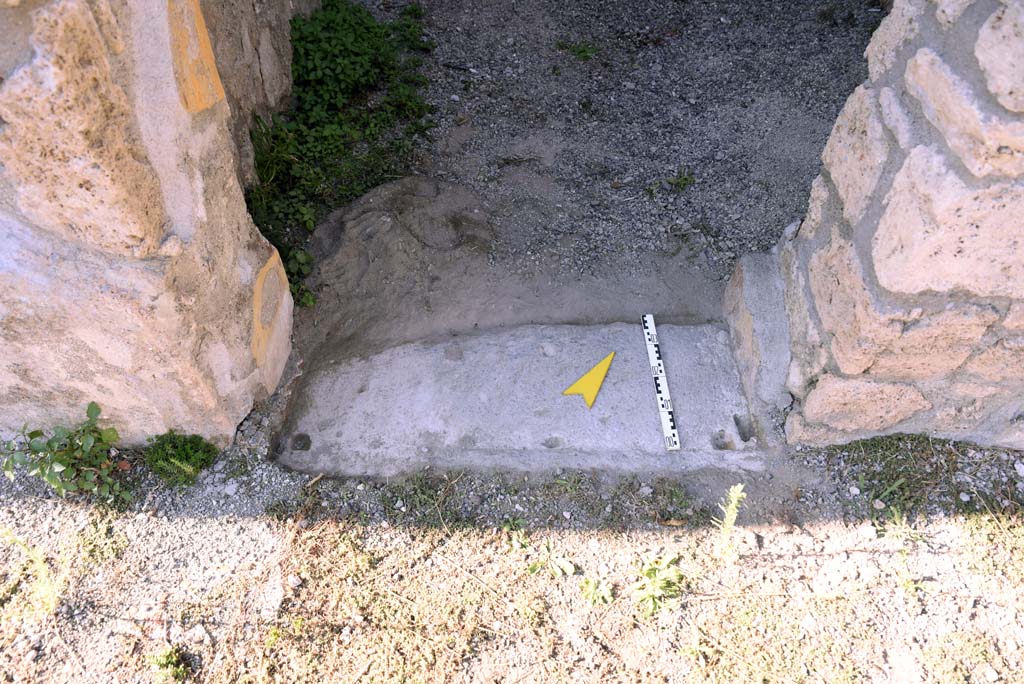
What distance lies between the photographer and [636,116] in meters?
3.75

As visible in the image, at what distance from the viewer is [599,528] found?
233cm

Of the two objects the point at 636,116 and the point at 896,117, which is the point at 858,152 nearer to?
the point at 896,117

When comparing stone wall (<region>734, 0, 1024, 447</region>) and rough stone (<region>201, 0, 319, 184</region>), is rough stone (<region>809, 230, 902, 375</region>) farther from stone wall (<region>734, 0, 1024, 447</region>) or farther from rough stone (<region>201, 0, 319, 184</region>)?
rough stone (<region>201, 0, 319, 184</region>)

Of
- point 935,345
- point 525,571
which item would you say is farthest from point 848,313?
point 525,571

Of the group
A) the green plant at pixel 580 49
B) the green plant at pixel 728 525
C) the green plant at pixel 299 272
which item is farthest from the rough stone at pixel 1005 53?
the green plant at pixel 580 49

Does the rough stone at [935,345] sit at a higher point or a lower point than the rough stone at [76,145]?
lower

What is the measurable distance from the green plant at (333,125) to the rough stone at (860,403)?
188 cm

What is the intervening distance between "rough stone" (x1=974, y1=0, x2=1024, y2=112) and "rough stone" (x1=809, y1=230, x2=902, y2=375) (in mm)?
576

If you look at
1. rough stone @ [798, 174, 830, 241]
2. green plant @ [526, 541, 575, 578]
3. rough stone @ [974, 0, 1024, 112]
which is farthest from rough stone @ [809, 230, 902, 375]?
green plant @ [526, 541, 575, 578]

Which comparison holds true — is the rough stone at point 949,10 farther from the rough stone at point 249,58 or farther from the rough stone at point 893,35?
the rough stone at point 249,58

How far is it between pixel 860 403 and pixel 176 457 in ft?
7.27

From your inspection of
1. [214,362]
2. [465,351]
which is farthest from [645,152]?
[214,362]

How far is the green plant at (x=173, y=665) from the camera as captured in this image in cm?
200

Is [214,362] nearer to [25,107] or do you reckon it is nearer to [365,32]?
[25,107]
